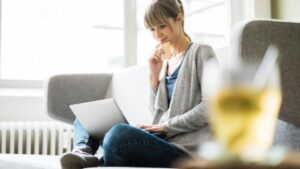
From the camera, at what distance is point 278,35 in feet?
3.43

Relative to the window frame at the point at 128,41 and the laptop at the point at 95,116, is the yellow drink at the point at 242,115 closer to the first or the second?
the laptop at the point at 95,116

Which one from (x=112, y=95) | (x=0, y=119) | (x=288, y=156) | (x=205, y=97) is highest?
(x=288, y=156)

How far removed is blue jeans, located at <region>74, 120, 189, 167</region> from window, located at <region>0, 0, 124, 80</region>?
5.50 ft

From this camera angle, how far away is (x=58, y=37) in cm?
271

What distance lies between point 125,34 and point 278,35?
5.59 ft

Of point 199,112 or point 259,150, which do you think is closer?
point 259,150

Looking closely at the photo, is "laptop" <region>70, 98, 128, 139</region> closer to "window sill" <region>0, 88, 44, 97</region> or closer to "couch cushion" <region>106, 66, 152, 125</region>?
"couch cushion" <region>106, 66, 152, 125</region>

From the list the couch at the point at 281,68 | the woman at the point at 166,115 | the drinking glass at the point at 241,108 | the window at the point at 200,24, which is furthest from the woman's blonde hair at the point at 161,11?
the window at the point at 200,24

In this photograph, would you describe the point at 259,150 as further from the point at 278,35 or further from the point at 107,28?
the point at 107,28

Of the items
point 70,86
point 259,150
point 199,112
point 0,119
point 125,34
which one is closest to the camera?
point 259,150

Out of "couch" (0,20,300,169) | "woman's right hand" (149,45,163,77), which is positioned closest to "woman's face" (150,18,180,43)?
"woman's right hand" (149,45,163,77)

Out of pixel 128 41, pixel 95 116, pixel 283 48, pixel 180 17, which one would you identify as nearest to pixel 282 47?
pixel 283 48

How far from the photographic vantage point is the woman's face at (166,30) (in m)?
1.38

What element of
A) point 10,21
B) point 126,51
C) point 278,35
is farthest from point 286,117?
point 10,21
